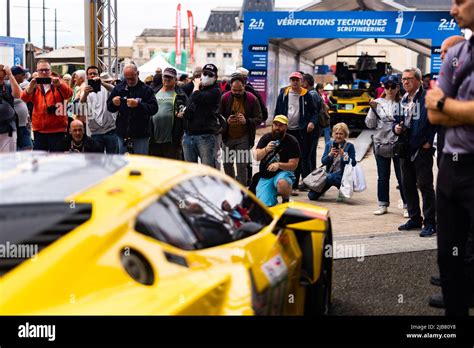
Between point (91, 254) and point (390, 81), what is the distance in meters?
7.86

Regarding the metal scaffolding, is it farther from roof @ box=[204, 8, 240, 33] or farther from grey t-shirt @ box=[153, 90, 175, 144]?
roof @ box=[204, 8, 240, 33]

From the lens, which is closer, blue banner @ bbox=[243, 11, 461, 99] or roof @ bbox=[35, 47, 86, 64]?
blue banner @ bbox=[243, 11, 461, 99]

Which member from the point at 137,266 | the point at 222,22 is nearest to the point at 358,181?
the point at 137,266

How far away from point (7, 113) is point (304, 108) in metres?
4.55

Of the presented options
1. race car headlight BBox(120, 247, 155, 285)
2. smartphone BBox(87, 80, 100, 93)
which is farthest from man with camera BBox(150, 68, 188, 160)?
race car headlight BBox(120, 247, 155, 285)

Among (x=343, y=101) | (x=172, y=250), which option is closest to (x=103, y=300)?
(x=172, y=250)

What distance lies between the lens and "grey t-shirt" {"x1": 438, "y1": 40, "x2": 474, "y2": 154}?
4086mm

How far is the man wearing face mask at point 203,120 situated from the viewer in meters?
10.5

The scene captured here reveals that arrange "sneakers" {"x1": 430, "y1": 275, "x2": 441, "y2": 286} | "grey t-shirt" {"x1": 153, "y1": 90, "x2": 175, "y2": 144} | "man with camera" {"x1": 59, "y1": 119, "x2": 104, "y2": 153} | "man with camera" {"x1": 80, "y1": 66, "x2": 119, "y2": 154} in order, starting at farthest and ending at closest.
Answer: "grey t-shirt" {"x1": 153, "y1": 90, "x2": 175, "y2": 144}, "man with camera" {"x1": 80, "y1": 66, "x2": 119, "y2": 154}, "man with camera" {"x1": 59, "y1": 119, "x2": 104, "y2": 153}, "sneakers" {"x1": 430, "y1": 275, "x2": 441, "y2": 286}

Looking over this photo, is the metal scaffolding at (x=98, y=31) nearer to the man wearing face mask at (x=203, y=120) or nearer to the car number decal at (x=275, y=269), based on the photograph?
the man wearing face mask at (x=203, y=120)

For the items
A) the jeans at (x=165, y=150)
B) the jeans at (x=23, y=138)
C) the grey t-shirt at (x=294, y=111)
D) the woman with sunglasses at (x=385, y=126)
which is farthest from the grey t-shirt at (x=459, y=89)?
the jeans at (x=23, y=138)

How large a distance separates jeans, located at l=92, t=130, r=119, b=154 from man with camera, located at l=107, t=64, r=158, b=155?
0.30 meters
